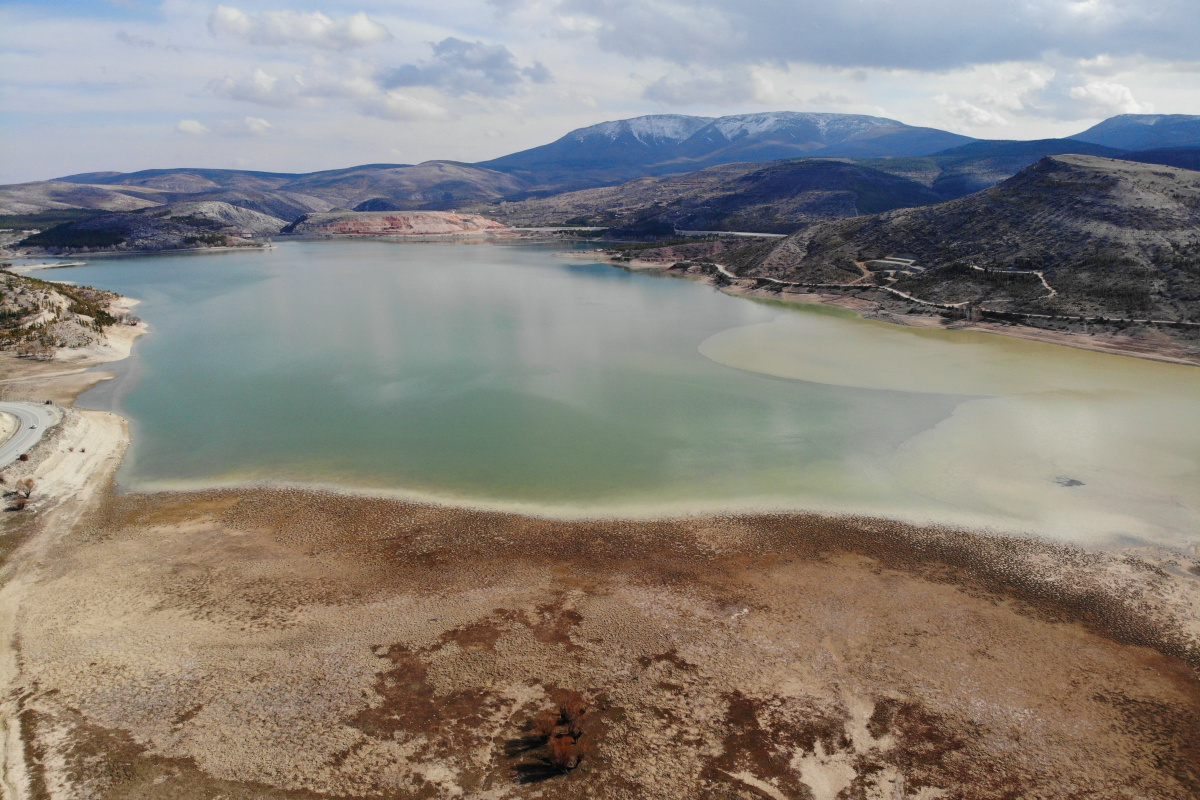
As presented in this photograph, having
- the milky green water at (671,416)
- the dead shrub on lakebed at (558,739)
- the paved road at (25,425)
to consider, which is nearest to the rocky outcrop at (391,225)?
the milky green water at (671,416)


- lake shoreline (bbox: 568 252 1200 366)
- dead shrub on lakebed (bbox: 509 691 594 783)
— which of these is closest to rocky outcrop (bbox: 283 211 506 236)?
lake shoreline (bbox: 568 252 1200 366)

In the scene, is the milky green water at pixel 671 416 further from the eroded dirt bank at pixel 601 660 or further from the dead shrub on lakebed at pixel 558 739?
the dead shrub on lakebed at pixel 558 739

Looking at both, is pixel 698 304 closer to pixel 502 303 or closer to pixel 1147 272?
pixel 502 303

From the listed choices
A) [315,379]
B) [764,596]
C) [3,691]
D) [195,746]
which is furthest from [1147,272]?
[3,691]

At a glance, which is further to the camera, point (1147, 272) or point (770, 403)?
point (1147, 272)

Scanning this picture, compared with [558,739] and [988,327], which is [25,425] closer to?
[558,739]

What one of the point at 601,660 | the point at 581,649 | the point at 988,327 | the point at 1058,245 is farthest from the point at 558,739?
the point at 1058,245
